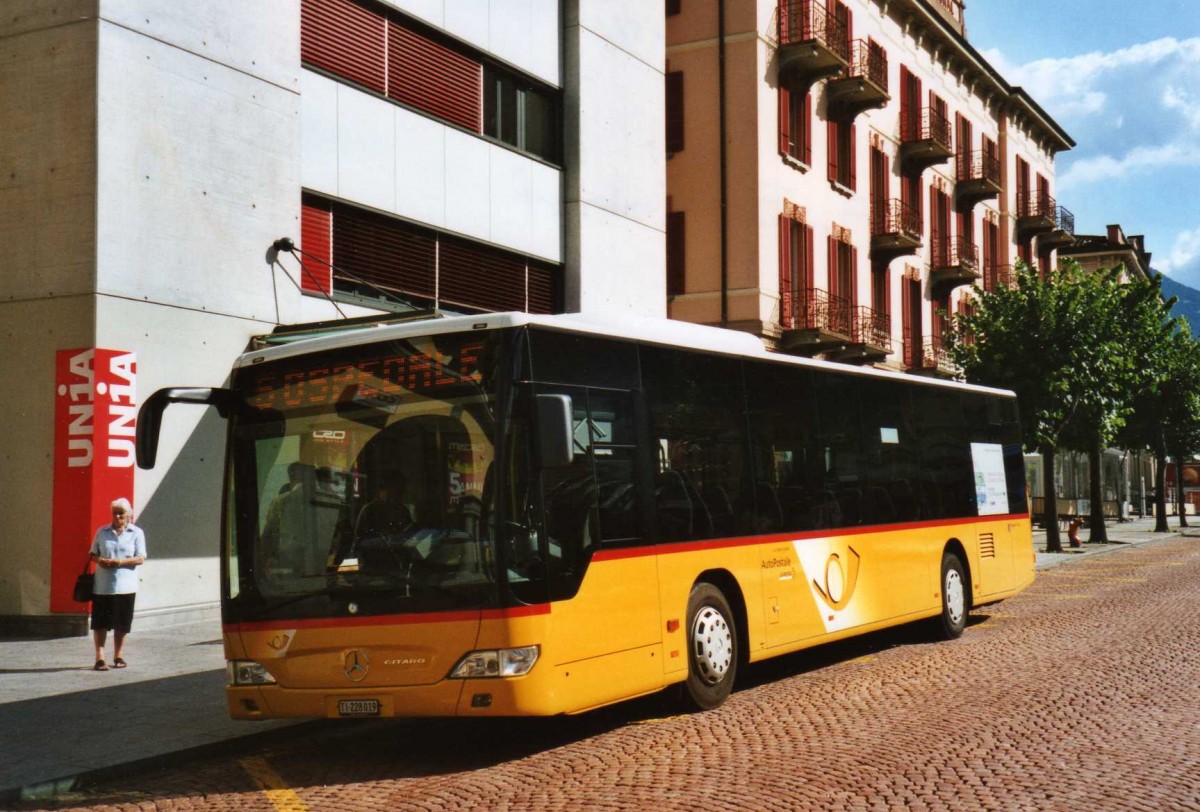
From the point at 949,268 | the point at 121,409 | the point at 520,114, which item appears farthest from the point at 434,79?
the point at 949,268

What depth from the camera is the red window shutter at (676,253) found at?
3070 cm

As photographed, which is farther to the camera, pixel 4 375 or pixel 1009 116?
pixel 1009 116

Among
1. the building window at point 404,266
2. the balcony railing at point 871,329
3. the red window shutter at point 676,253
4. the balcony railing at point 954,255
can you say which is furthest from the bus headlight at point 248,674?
the balcony railing at point 954,255

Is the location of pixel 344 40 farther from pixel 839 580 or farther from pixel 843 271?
pixel 843 271

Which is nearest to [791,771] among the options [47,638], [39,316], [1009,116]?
[47,638]

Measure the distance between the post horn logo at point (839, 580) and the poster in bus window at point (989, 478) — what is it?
374cm

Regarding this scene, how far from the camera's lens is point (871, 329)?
34.2 metres

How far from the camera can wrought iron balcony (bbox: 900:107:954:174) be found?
124 feet

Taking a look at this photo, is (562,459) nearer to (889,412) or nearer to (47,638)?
(889,412)

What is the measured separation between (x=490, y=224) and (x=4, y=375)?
767 centimetres

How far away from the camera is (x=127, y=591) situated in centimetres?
1229

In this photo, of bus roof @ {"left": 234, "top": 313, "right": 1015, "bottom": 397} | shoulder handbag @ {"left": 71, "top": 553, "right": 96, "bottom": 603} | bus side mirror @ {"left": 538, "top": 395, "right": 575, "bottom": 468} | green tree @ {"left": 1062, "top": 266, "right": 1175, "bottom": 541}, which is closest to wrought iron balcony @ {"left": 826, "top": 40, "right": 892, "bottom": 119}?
green tree @ {"left": 1062, "top": 266, "right": 1175, "bottom": 541}

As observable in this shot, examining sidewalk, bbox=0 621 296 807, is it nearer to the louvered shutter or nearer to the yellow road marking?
the yellow road marking

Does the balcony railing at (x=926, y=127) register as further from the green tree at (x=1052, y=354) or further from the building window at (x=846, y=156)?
the green tree at (x=1052, y=354)
